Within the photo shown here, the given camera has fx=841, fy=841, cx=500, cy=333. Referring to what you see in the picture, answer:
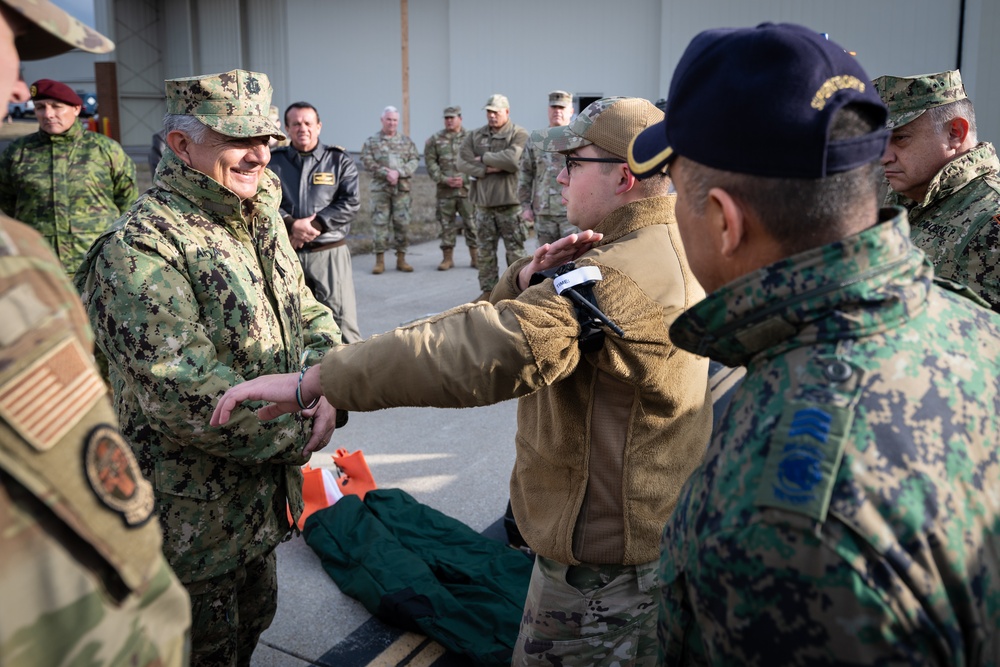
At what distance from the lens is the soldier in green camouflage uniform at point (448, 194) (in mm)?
12680

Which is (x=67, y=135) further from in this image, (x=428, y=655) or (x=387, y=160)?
(x=387, y=160)

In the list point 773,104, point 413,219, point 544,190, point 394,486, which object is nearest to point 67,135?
point 394,486

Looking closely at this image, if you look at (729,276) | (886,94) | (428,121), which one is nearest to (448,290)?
(886,94)

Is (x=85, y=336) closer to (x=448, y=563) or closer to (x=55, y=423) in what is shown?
(x=55, y=423)

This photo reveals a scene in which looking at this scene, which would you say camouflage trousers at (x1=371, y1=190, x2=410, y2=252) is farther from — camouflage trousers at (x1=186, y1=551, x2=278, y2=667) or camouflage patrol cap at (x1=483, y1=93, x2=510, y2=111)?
camouflage trousers at (x1=186, y1=551, x2=278, y2=667)

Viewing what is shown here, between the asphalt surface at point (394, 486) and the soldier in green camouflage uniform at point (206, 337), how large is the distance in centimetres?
73

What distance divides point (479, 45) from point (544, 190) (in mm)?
14033

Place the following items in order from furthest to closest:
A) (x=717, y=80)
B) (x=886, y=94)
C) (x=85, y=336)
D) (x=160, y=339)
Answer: (x=886, y=94)
(x=160, y=339)
(x=717, y=80)
(x=85, y=336)

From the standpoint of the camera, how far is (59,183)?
21.2 feet

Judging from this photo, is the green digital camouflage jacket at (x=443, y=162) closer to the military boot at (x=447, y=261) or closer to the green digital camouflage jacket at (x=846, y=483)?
the military boot at (x=447, y=261)

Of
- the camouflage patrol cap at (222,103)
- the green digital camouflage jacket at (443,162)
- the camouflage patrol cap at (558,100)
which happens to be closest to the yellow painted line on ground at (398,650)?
the camouflage patrol cap at (222,103)

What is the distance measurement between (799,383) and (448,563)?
10.00 ft

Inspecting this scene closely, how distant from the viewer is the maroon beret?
21.1 feet

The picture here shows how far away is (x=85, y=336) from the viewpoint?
1.10m
